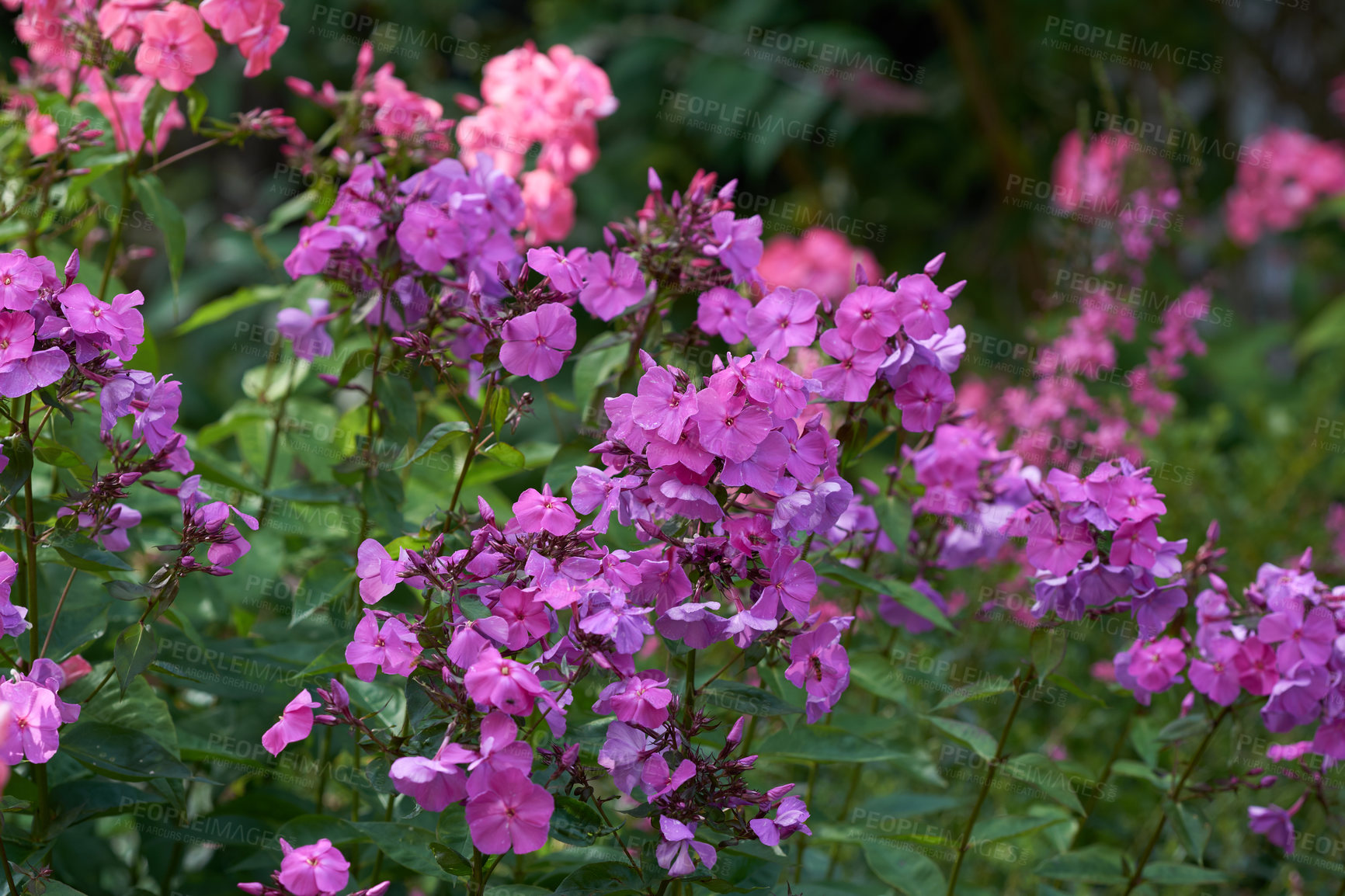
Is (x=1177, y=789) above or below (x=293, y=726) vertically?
below

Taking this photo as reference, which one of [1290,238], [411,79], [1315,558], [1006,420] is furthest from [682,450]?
[1290,238]

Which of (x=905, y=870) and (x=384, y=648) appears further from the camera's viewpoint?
(x=905, y=870)

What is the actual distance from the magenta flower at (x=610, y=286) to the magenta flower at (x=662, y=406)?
0.30 metres

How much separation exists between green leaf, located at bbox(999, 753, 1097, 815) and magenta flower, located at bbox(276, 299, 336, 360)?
1.12 metres

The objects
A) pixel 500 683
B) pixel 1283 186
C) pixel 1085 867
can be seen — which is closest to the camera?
pixel 500 683

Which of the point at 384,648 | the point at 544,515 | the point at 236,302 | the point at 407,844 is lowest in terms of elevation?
the point at 407,844

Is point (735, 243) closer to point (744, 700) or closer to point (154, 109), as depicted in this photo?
point (744, 700)

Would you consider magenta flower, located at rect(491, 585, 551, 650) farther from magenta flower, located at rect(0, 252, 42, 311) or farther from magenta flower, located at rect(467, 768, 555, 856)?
magenta flower, located at rect(0, 252, 42, 311)

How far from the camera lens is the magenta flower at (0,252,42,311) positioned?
1216 millimetres

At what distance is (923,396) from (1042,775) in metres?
0.56

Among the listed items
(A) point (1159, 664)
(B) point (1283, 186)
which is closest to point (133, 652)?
(A) point (1159, 664)

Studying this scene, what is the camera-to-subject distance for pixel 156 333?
16.7 feet

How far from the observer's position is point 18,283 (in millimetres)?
1225

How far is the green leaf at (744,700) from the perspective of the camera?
1.34 metres
